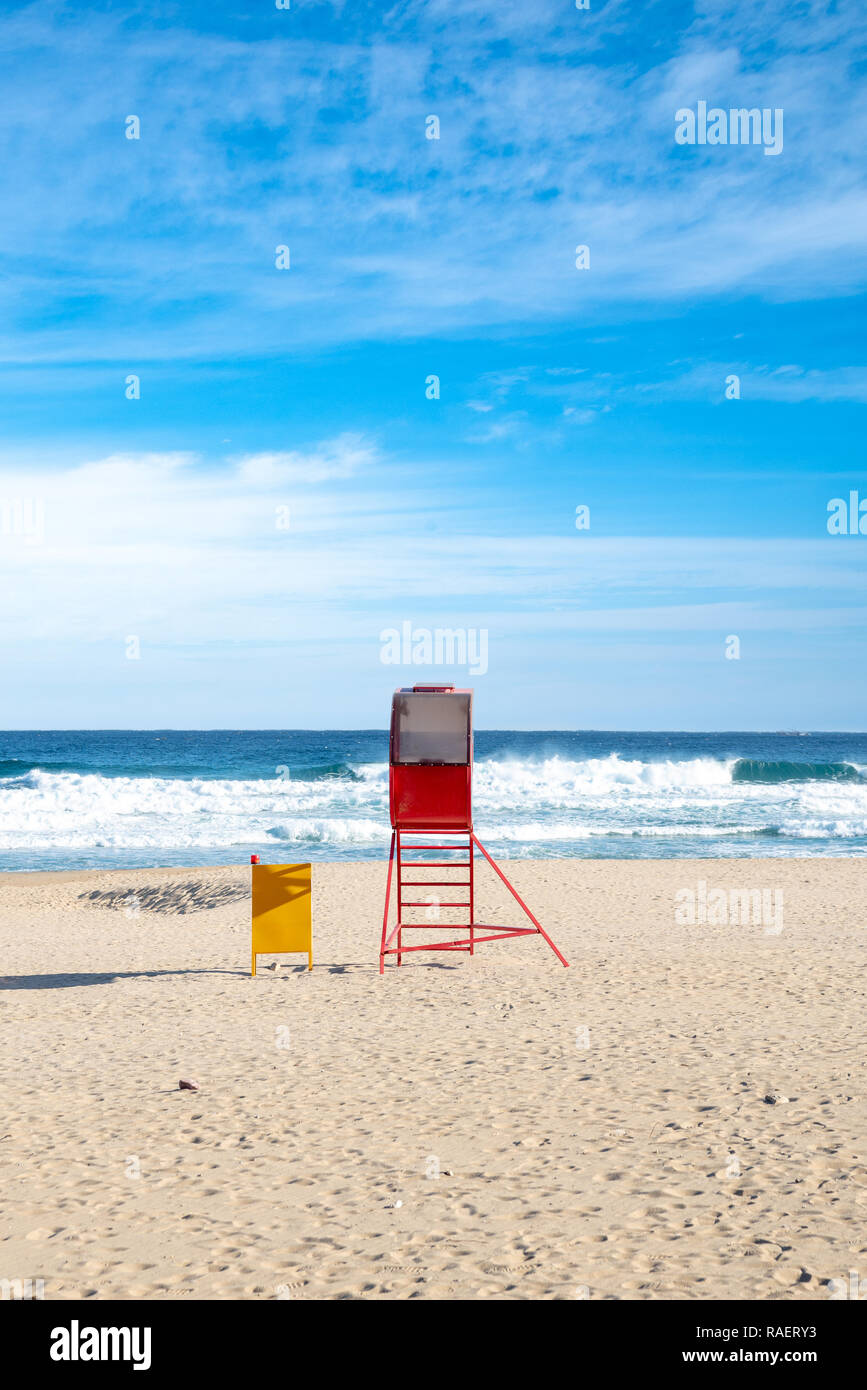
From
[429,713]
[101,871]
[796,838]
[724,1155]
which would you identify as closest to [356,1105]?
[724,1155]

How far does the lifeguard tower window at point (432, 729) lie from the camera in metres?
11.9

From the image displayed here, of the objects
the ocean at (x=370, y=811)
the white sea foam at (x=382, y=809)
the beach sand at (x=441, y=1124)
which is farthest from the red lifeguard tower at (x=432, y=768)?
the white sea foam at (x=382, y=809)

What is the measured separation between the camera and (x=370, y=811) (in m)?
33.7

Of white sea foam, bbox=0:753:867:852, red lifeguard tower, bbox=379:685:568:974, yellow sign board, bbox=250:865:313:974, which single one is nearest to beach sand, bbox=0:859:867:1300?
yellow sign board, bbox=250:865:313:974

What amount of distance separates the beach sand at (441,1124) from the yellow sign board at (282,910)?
0.48 meters

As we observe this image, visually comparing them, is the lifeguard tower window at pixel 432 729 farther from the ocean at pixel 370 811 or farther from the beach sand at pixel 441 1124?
the ocean at pixel 370 811

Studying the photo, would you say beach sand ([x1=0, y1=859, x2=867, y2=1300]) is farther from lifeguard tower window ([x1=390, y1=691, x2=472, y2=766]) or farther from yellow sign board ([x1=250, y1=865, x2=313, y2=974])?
lifeguard tower window ([x1=390, y1=691, x2=472, y2=766])

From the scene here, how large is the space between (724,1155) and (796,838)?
23511 millimetres

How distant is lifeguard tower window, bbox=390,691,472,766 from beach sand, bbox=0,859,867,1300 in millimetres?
2543

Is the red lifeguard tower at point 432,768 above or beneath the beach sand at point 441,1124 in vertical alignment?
above

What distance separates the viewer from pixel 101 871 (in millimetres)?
21281

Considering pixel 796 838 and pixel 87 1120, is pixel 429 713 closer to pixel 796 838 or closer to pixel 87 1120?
pixel 87 1120

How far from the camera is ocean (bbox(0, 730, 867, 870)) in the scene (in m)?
25.2

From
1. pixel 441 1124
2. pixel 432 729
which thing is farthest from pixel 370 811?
pixel 441 1124
